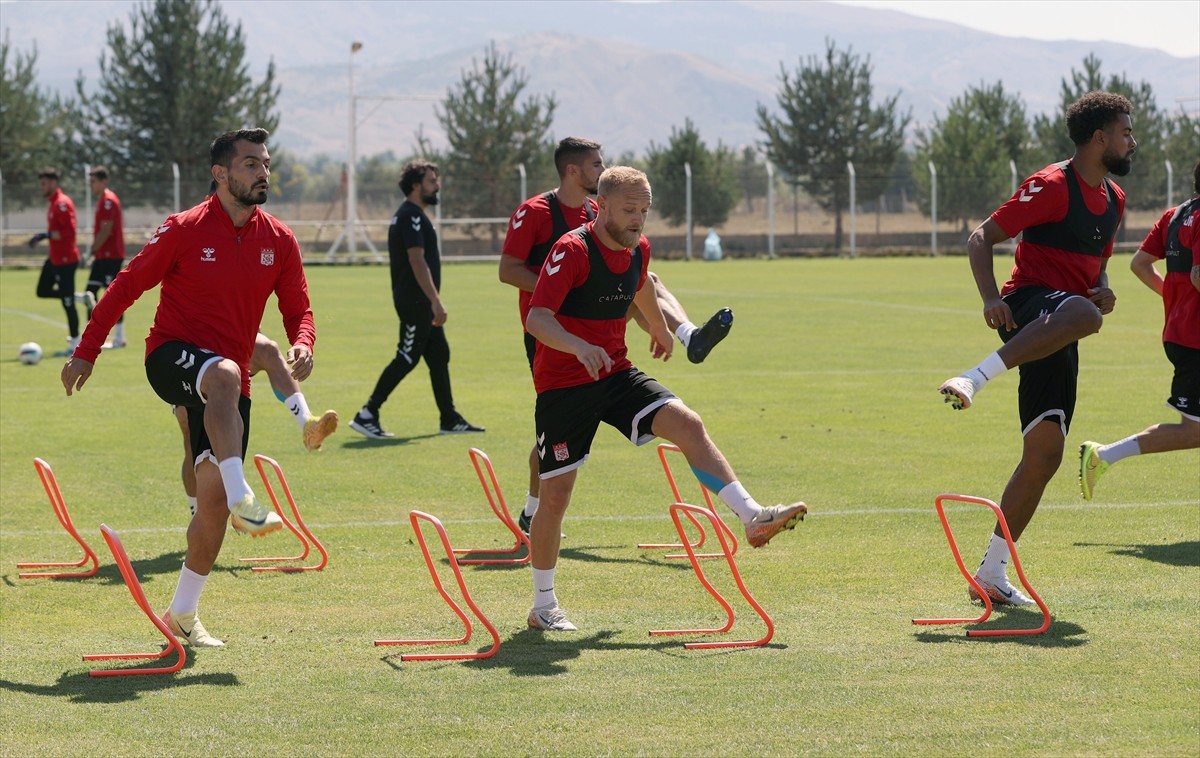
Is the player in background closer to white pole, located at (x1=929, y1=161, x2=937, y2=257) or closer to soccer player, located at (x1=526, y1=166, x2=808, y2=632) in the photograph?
soccer player, located at (x1=526, y1=166, x2=808, y2=632)

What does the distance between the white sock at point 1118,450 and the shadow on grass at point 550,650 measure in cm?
264

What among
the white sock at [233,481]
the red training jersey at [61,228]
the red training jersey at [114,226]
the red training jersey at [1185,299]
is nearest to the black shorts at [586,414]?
the white sock at [233,481]

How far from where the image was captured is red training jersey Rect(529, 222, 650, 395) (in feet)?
23.1

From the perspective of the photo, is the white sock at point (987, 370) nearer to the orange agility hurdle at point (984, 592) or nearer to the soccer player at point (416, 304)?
the orange agility hurdle at point (984, 592)

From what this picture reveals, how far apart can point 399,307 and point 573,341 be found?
7884 millimetres

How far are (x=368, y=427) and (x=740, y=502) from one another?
26.1 feet

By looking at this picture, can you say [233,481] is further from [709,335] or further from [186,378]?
[709,335]

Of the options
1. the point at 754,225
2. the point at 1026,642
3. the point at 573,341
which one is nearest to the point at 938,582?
the point at 1026,642

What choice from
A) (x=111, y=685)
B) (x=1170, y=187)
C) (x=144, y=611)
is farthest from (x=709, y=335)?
(x=1170, y=187)

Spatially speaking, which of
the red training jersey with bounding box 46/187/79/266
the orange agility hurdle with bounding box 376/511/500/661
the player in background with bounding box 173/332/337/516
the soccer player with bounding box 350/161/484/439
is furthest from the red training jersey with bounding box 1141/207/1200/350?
the red training jersey with bounding box 46/187/79/266

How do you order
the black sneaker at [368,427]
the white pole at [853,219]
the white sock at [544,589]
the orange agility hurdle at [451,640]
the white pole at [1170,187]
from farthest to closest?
1. the white pole at [853,219]
2. the white pole at [1170,187]
3. the black sneaker at [368,427]
4. the white sock at [544,589]
5. the orange agility hurdle at [451,640]

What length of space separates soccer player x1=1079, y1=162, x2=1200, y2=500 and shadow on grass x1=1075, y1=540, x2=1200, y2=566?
42cm

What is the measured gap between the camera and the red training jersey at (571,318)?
277 inches

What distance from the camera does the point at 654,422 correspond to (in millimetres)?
7086
